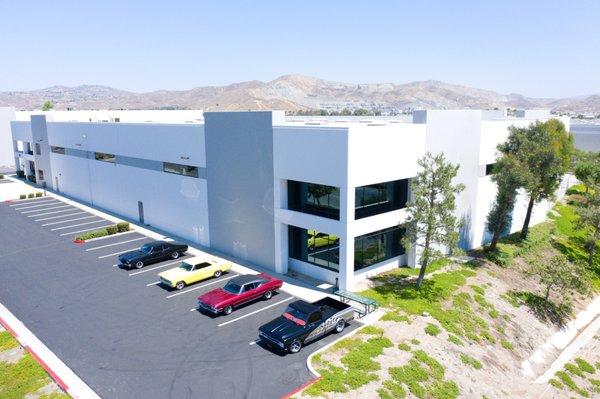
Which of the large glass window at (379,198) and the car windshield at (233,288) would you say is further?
the large glass window at (379,198)

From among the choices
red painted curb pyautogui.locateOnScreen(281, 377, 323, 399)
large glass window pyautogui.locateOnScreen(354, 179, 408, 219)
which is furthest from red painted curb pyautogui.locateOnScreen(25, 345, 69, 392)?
large glass window pyautogui.locateOnScreen(354, 179, 408, 219)

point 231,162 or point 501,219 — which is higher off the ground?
point 231,162

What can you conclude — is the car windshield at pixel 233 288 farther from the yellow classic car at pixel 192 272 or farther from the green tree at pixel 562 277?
the green tree at pixel 562 277

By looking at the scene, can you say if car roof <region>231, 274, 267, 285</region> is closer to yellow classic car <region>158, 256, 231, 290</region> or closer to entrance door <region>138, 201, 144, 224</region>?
yellow classic car <region>158, 256, 231, 290</region>

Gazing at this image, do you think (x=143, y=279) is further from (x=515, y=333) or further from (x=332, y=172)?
(x=515, y=333)

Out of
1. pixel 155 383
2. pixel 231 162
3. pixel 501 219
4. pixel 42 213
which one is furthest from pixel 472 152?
pixel 42 213

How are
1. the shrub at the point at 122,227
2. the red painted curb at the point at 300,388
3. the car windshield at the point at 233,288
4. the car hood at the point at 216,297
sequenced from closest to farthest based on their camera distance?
1. the red painted curb at the point at 300,388
2. the car hood at the point at 216,297
3. the car windshield at the point at 233,288
4. the shrub at the point at 122,227

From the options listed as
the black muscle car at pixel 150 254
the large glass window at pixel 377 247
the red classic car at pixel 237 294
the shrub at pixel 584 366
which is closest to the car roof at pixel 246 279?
the red classic car at pixel 237 294
